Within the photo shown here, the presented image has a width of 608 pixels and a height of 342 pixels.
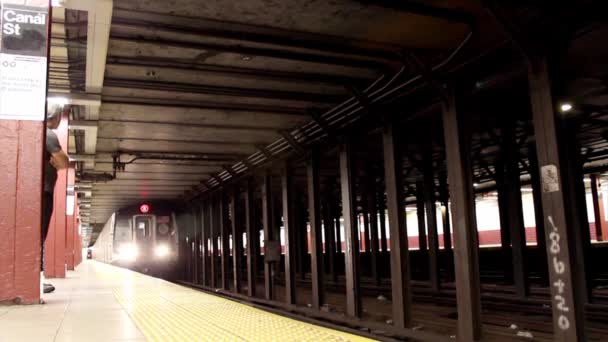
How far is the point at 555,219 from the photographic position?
4.70 metres

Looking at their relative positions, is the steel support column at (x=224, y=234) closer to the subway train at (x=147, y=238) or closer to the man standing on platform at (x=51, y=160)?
the subway train at (x=147, y=238)

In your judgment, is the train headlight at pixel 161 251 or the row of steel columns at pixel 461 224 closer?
the row of steel columns at pixel 461 224

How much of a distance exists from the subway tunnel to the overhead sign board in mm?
344

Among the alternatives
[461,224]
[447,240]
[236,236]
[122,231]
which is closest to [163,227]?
[122,231]

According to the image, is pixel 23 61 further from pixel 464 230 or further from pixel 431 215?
pixel 431 215

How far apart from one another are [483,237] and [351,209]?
23783mm

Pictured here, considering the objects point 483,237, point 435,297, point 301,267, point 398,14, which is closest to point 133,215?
point 301,267

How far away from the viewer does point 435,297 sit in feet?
37.9

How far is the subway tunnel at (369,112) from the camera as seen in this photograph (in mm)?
4816

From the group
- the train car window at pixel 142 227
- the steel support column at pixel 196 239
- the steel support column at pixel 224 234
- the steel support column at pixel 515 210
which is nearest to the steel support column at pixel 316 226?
the steel support column at pixel 515 210

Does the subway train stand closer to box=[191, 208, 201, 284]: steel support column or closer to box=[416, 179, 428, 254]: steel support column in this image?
box=[191, 208, 201, 284]: steel support column

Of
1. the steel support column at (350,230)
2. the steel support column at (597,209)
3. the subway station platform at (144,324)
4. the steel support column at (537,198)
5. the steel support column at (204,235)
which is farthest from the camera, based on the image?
the steel support column at (597,209)

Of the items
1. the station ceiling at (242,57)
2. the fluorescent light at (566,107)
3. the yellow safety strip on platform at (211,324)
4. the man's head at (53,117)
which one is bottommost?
the yellow safety strip on platform at (211,324)

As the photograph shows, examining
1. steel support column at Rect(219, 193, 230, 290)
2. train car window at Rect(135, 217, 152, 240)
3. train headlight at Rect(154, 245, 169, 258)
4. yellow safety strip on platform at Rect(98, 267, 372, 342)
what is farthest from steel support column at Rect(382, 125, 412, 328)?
train headlight at Rect(154, 245, 169, 258)
